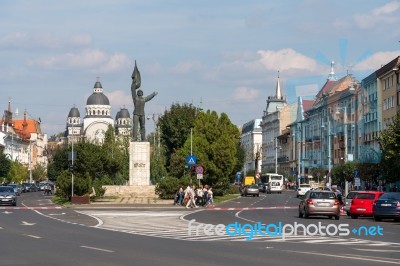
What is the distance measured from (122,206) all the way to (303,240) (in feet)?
112

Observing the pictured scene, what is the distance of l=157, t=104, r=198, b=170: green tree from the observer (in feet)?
359

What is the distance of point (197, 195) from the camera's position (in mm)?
63062

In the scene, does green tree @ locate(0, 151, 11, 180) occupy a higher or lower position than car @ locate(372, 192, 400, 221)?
higher

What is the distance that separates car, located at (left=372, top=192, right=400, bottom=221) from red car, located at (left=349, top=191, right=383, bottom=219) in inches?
92.3

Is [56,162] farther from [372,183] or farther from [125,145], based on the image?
[372,183]

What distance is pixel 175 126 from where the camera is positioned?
110188 millimetres

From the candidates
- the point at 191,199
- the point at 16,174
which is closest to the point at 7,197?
the point at 191,199

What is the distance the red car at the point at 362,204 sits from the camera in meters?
45.9

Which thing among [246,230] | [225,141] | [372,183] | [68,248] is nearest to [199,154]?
[225,141]

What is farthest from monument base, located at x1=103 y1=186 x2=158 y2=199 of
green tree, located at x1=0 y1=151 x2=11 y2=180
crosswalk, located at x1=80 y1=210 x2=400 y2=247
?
green tree, located at x1=0 y1=151 x2=11 y2=180

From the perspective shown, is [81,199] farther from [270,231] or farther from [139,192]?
[270,231]

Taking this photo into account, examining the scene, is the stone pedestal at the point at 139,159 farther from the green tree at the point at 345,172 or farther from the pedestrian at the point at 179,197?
the green tree at the point at 345,172

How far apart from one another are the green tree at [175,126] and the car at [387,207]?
6594 centimetres

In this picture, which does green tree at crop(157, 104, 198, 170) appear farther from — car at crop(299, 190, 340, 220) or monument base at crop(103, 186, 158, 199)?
car at crop(299, 190, 340, 220)
